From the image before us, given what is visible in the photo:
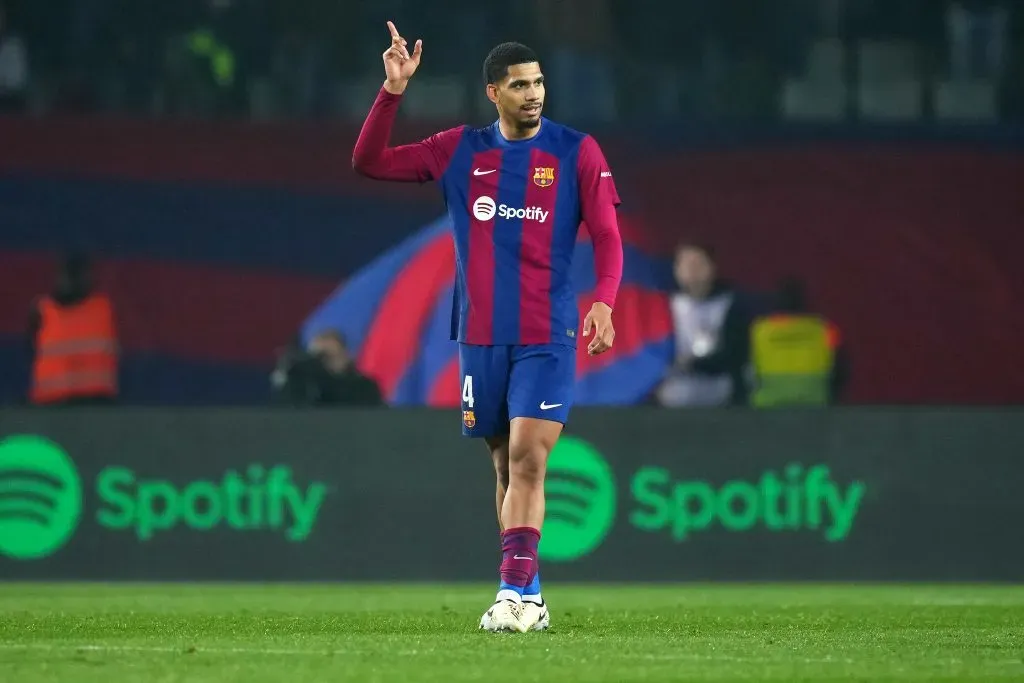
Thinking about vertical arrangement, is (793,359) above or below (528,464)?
below

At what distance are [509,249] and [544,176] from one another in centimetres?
29

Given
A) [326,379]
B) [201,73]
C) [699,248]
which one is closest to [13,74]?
[201,73]

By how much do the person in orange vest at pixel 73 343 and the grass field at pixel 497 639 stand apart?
14.3ft

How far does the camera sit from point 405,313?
15.3 meters

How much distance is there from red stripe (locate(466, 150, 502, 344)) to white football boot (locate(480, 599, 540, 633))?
3.12 feet

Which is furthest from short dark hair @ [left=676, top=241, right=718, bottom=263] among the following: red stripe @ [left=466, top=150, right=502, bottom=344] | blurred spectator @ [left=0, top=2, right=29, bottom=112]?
red stripe @ [left=466, top=150, right=502, bottom=344]

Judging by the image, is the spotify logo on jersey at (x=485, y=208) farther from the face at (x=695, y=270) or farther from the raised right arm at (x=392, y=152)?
the face at (x=695, y=270)

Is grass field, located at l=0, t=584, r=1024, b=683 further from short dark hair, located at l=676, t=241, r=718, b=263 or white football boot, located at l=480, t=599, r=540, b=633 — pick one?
short dark hair, located at l=676, t=241, r=718, b=263

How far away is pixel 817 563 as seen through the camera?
11570mm

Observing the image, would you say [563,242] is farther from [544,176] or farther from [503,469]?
[503,469]

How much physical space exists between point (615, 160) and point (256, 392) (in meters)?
3.39

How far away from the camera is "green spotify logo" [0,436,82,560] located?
37.9 feet

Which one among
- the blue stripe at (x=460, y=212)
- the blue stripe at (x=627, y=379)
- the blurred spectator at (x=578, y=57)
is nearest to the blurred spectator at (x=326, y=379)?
the blue stripe at (x=627, y=379)

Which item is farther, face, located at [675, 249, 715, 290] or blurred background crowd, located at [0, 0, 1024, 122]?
blurred background crowd, located at [0, 0, 1024, 122]
